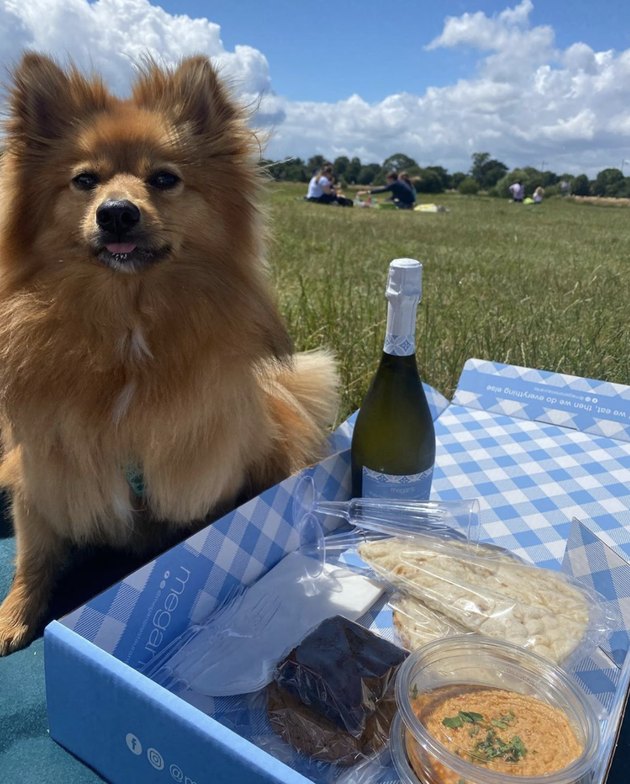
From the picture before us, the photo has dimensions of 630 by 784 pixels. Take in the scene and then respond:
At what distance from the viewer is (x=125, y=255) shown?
178cm

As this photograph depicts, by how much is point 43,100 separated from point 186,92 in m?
0.45

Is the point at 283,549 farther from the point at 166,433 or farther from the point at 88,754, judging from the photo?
the point at 88,754

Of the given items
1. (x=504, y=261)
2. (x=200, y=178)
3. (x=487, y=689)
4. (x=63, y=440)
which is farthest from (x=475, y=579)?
(x=504, y=261)

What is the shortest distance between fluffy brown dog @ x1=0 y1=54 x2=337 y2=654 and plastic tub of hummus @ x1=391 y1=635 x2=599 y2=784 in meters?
1.03

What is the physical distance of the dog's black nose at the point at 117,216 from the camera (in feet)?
5.58

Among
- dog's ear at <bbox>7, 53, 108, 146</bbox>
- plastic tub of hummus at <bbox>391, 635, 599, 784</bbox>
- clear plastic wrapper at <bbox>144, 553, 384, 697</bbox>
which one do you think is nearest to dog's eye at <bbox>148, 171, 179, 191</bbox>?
dog's ear at <bbox>7, 53, 108, 146</bbox>

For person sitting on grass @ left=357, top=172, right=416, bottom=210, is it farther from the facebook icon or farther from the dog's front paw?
the facebook icon

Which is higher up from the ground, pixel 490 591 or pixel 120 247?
pixel 120 247

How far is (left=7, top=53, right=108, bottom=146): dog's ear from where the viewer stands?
6.20ft

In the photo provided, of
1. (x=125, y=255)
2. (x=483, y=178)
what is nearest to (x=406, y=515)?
(x=125, y=255)

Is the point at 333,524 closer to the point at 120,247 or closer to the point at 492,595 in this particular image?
the point at 492,595

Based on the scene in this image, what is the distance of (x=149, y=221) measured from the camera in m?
1.78

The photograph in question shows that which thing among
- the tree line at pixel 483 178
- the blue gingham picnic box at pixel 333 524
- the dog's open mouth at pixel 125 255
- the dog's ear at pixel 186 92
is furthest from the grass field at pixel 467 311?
the tree line at pixel 483 178

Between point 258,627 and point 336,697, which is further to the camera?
point 258,627
